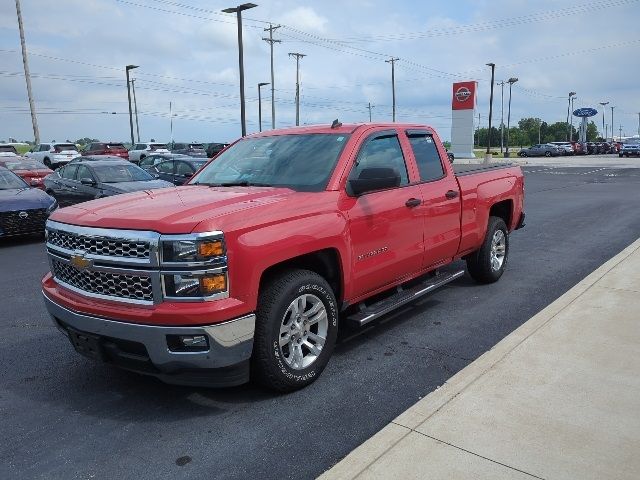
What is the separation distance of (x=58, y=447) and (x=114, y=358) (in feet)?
1.95

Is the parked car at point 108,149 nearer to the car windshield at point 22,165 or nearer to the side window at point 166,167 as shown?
the car windshield at point 22,165

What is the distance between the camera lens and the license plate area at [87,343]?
355 cm

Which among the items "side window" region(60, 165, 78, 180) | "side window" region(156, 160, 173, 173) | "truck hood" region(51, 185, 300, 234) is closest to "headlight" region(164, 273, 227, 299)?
"truck hood" region(51, 185, 300, 234)

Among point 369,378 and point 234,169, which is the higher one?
point 234,169

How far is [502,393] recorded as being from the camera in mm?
3650

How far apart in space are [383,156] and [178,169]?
11671mm

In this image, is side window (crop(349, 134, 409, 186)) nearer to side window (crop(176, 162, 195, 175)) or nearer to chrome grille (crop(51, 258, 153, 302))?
chrome grille (crop(51, 258, 153, 302))

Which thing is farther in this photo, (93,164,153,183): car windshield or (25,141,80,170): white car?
(25,141,80,170): white car

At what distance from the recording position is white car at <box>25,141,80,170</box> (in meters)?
32.4

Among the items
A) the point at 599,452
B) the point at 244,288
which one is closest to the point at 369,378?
the point at 244,288

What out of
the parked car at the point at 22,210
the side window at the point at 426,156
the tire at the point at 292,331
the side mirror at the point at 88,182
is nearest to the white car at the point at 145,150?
the side mirror at the point at 88,182

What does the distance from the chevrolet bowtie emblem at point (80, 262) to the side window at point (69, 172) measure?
10.9 meters

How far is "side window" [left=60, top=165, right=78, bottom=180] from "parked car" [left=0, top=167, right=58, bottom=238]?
2499mm

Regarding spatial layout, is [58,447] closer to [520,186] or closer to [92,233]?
[92,233]
